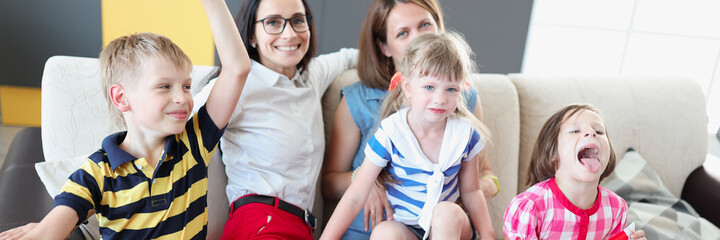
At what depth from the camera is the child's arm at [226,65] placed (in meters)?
1.22

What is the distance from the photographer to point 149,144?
1223 mm

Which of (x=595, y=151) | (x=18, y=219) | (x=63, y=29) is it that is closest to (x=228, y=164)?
(x=18, y=219)

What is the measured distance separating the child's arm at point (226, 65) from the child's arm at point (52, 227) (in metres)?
0.38

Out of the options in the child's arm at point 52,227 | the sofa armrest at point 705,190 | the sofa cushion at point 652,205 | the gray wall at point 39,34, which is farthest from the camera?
the gray wall at point 39,34

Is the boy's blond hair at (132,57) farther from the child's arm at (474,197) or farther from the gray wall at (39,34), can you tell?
the gray wall at (39,34)

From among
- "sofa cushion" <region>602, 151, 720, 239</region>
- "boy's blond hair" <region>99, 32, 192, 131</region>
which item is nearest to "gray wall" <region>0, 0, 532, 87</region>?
"sofa cushion" <region>602, 151, 720, 239</region>

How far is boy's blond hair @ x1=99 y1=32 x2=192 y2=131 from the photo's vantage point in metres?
1.17

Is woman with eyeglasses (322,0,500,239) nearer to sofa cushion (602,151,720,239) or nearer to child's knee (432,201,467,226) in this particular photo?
child's knee (432,201,467,226)

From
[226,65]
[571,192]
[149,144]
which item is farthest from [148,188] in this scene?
[571,192]

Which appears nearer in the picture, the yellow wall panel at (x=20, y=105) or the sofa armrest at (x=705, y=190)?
the sofa armrest at (x=705, y=190)

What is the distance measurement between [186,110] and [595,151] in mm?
956

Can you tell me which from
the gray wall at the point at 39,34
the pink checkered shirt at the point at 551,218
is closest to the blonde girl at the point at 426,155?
the pink checkered shirt at the point at 551,218

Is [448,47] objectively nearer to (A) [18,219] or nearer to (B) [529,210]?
(B) [529,210]

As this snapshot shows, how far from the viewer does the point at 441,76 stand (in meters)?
1.24
